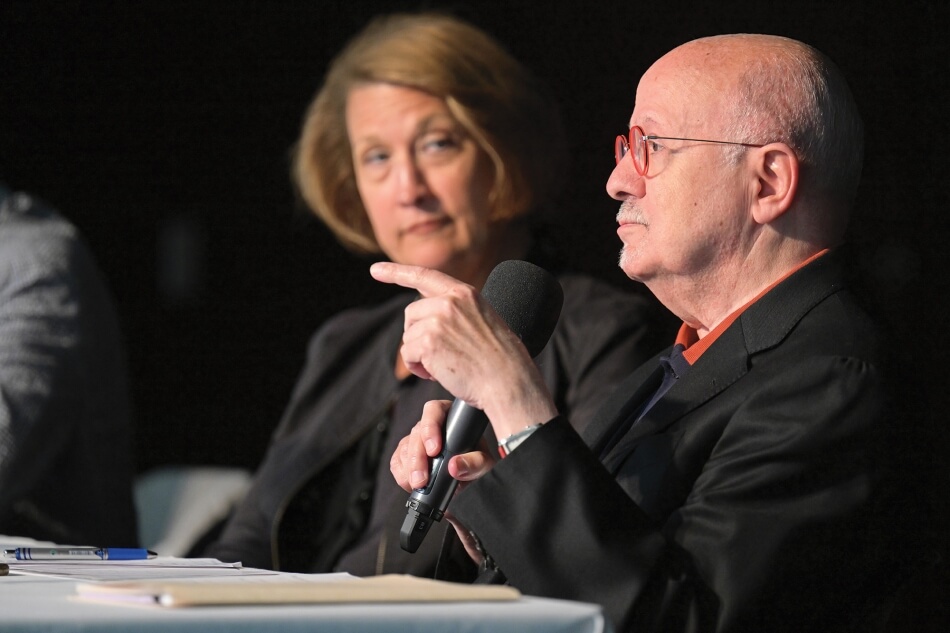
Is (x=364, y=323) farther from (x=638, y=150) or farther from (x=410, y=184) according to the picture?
(x=638, y=150)

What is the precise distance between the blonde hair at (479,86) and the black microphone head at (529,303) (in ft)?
3.75

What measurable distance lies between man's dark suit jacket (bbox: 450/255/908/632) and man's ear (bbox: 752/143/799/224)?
0.68ft

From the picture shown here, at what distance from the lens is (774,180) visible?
5.00 feet

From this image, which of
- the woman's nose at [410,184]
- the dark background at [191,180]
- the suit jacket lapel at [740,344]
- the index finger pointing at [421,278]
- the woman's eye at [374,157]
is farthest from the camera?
the dark background at [191,180]

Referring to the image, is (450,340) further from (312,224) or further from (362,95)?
(312,224)

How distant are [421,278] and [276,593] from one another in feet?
→ 1.68

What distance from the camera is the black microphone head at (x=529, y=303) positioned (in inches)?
57.6

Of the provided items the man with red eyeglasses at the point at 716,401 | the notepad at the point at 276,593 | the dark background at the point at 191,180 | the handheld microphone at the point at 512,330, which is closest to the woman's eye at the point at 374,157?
the dark background at the point at 191,180

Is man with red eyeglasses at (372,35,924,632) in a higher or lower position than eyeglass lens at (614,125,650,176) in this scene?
lower

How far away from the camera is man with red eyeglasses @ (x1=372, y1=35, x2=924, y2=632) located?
4.01 feet

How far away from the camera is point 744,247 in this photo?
1544 mm

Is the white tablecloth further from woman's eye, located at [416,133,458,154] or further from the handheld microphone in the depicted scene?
woman's eye, located at [416,133,458,154]

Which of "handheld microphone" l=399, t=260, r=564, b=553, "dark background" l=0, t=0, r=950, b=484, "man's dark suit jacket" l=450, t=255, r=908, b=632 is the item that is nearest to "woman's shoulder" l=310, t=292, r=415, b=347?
"dark background" l=0, t=0, r=950, b=484

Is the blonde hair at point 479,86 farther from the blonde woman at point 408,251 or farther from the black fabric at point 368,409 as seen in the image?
the black fabric at point 368,409
